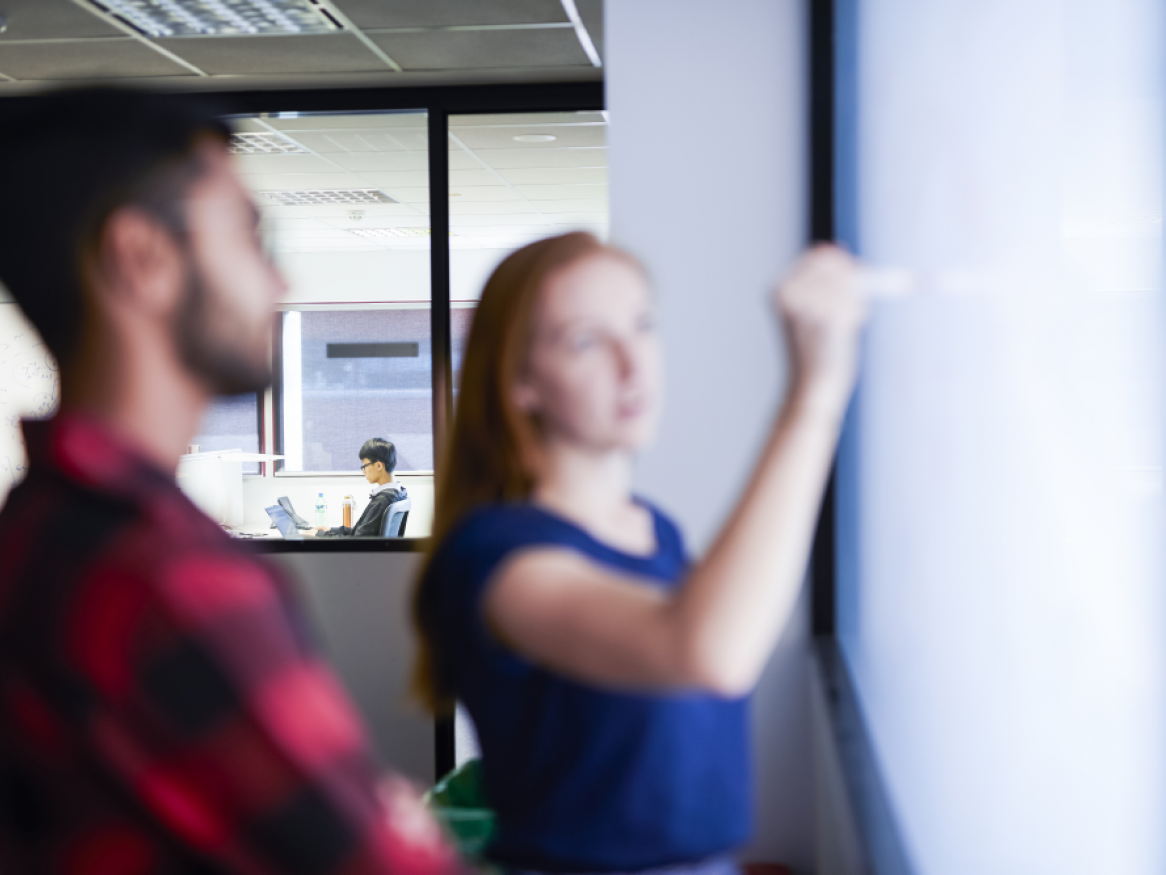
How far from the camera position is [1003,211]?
2.54 ft

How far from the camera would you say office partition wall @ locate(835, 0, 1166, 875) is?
529mm

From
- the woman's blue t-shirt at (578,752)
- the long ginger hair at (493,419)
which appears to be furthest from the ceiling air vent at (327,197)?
the woman's blue t-shirt at (578,752)

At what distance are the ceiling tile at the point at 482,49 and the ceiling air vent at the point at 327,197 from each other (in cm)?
247

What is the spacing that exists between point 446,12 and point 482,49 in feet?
0.98

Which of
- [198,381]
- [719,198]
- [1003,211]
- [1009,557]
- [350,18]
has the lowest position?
[1009,557]

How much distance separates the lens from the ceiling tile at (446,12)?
9.02 feet

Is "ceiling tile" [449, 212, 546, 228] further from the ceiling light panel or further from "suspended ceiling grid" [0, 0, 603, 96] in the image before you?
the ceiling light panel

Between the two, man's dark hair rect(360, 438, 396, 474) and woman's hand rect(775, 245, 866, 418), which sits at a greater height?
woman's hand rect(775, 245, 866, 418)

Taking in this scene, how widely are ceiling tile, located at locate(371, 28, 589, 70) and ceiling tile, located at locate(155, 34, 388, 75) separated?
0.37 ft

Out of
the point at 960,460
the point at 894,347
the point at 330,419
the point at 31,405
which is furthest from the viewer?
the point at 330,419

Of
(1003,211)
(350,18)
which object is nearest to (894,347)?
(1003,211)

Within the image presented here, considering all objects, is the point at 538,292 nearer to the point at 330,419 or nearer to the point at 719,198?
the point at 719,198

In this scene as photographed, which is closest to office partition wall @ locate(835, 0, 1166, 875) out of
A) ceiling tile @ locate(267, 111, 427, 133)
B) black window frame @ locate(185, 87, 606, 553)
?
black window frame @ locate(185, 87, 606, 553)

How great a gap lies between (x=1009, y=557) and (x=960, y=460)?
187 millimetres
